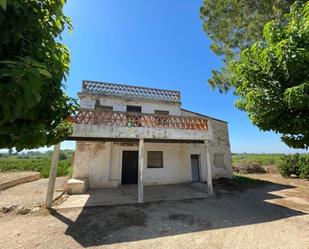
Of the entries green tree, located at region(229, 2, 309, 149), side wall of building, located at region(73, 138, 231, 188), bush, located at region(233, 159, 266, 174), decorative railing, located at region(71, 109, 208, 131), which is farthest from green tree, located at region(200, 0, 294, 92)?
bush, located at region(233, 159, 266, 174)

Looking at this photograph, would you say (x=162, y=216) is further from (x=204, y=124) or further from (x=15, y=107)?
(x=15, y=107)

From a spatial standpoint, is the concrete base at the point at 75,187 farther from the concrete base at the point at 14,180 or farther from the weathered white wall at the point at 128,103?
the weathered white wall at the point at 128,103

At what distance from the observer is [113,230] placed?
19.5ft

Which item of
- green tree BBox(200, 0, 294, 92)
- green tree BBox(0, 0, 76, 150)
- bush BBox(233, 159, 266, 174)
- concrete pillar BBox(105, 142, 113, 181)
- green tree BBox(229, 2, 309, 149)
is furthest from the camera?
bush BBox(233, 159, 266, 174)

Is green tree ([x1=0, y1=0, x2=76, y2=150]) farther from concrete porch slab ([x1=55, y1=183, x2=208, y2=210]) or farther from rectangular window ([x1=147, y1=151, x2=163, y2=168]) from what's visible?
rectangular window ([x1=147, y1=151, x2=163, y2=168])

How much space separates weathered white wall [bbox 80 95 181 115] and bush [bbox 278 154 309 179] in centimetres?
1383

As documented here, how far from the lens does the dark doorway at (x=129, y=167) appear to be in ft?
42.8

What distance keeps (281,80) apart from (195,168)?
11057 mm

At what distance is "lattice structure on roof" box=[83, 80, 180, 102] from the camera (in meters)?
13.1

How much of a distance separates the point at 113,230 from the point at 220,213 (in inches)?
174

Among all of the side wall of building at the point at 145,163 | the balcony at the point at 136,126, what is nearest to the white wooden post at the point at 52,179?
the balcony at the point at 136,126

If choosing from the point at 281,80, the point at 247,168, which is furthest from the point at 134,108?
the point at 247,168

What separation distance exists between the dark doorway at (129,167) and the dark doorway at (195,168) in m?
4.58

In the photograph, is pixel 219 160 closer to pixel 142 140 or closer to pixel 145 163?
pixel 145 163
